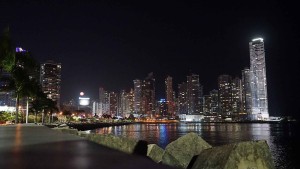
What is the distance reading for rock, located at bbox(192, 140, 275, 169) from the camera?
8703mm

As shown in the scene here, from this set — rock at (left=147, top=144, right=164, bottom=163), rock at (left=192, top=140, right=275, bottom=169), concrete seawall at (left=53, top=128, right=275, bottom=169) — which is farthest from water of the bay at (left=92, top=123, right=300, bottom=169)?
rock at (left=192, top=140, right=275, bottom=169)

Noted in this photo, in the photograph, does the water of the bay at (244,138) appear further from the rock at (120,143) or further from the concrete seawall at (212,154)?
the concrete seawall at (212,154)

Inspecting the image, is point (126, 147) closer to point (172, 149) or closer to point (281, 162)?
point (172, 149)

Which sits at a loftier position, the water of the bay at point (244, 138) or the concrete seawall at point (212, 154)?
the concrete seawall at point (212, 154)

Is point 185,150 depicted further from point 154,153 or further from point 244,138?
point 244,138

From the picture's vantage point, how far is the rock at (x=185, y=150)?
13.3 metres

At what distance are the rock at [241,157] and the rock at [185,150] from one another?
12.0ft

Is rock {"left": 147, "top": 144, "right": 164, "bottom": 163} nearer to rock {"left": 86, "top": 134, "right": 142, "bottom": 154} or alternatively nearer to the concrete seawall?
the concrete seawall

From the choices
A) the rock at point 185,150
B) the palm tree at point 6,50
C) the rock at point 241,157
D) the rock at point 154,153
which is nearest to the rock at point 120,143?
the rock at point 154,153

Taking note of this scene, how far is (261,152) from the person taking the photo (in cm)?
927

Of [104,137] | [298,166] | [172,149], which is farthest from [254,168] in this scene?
[298,166]

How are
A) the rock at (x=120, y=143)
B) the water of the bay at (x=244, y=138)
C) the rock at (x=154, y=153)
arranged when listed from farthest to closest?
1. the water of the bay at (x=244, y=138)
2. the rock at (x=120, y=143)
3. the rock at (x=154, y=153)

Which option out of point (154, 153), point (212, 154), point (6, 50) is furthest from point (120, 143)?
point (6, 50)

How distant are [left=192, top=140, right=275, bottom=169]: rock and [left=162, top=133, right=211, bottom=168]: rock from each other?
12.0 ft
